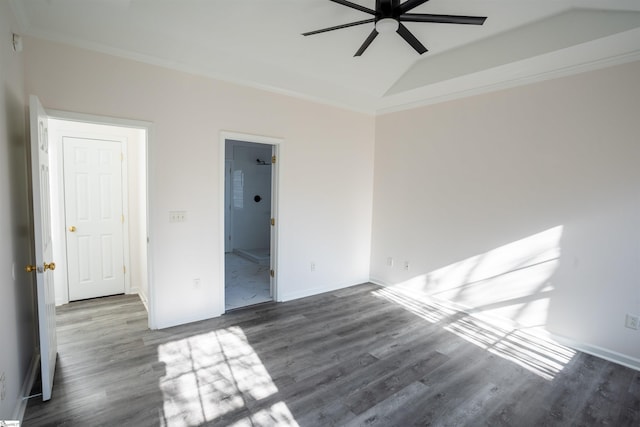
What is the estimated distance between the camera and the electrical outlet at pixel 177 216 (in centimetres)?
317

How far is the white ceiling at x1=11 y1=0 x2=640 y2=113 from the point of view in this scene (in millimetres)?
2326

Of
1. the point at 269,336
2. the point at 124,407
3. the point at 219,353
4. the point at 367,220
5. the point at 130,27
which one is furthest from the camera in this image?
the point at 367,220

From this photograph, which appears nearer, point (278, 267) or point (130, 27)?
point (130, 27)

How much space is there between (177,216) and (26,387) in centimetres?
167

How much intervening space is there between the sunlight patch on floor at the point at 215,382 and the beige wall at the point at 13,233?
0.88 m

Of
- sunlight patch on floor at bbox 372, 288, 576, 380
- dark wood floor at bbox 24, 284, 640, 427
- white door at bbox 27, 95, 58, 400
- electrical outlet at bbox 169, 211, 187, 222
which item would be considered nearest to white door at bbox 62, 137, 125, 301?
dark wood floor at bbox 24, 284, 640, 427

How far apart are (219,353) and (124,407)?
0.81 m

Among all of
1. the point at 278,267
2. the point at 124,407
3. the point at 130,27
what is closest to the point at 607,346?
the point at 278,267

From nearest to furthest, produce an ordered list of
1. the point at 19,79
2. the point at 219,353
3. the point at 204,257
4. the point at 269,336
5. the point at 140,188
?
the point at 19,79 < the point at 219,353 < the point at 269,336 < the point at 204,257 < the point at 140,188

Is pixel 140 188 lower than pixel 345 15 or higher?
lower

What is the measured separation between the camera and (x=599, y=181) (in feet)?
9.19

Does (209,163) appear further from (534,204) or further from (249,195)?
(249,195)

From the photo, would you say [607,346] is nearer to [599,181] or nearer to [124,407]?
[599,181]

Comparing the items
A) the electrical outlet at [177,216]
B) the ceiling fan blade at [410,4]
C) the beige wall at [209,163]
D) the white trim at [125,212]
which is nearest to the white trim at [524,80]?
the beige wall at [209,163]
